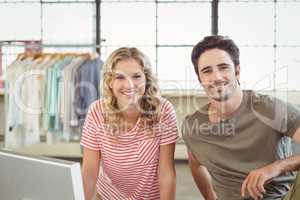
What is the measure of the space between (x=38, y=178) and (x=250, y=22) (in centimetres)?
433

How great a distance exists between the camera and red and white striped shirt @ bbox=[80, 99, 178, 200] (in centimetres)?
170

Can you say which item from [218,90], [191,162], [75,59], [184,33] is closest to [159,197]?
[191,162]

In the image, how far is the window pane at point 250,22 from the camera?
488 centimetres

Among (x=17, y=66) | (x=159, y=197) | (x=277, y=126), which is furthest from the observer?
(x=17, y=66)

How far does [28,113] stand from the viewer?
3.91 m

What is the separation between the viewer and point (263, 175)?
132 centimetres

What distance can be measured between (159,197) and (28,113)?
2472 millimetres

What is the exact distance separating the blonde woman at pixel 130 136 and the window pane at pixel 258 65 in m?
3.23

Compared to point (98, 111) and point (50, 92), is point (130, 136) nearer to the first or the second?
point (98, 111)

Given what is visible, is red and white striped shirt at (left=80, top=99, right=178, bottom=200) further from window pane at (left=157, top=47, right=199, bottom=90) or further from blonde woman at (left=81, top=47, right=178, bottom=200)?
window pane at (left=157, top=47, right=199, bottom=90)

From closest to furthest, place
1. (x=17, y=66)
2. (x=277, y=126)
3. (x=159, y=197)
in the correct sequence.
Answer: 1. (x=277, y=126)
2. (x=159, y=197)
3. (x=17, y=66)

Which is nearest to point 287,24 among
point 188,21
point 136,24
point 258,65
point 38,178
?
point 258,65

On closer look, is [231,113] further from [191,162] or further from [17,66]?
[17,66]

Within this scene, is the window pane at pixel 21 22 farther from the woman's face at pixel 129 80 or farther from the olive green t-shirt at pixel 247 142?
the olive green t-shirt at pixel 247 142
